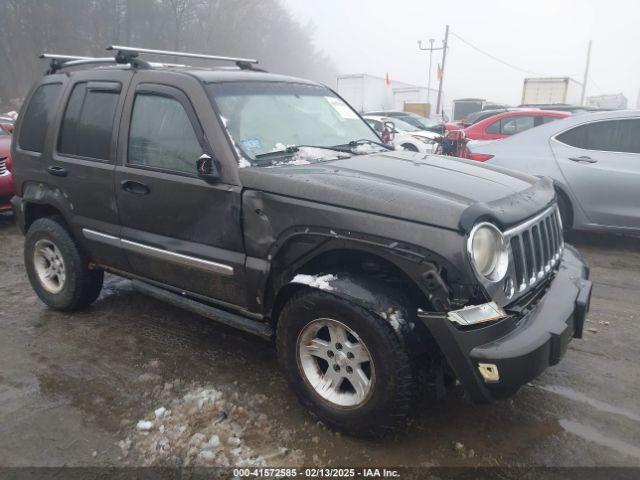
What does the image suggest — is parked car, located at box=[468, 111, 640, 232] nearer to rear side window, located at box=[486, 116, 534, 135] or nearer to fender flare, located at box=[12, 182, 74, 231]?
rear side window, located at box=[486, 116, 534, 135]

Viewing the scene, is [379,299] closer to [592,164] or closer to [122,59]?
[122,59]

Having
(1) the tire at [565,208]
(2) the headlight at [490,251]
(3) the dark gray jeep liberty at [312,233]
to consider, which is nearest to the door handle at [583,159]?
(1) the tire at [565,208]

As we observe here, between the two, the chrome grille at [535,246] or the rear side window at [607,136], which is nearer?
the chrome grille at [535,246]

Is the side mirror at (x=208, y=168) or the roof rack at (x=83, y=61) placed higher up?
the roof rack at (x=83, y=61)

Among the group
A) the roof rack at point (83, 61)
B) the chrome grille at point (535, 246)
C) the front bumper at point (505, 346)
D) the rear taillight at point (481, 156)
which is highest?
the roof rack at point (83, 61)

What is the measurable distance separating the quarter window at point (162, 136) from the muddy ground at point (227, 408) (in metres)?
1.35

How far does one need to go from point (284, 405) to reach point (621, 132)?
4.97 metres

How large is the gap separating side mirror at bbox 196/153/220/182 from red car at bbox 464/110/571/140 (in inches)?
324

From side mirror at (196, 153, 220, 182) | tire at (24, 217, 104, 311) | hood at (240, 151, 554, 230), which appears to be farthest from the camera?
tire at (24, 217, 104, 311)

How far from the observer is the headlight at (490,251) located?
229cm

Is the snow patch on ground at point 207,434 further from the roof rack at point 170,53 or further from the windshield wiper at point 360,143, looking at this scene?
the roof rack at point 170,53

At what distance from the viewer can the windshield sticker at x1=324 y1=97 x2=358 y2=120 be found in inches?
153

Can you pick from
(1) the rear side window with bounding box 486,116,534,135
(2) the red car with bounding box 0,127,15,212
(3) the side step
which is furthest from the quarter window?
(1) the rear side window with bounding box 486,116,534,135

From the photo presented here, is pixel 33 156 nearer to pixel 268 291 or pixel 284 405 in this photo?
pixel 268 291
